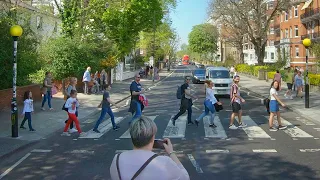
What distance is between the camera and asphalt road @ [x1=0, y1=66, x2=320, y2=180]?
7.46 metres

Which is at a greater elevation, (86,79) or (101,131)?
(86,79)

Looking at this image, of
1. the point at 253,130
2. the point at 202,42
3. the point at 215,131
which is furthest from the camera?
the point at 202,42

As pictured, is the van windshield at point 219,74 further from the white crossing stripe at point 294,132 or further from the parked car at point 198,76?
the parked car at point 198,76

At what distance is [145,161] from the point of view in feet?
9.59

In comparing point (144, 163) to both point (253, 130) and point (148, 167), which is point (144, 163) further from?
point (253, 130)

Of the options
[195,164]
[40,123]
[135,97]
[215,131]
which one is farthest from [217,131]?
[40,123]

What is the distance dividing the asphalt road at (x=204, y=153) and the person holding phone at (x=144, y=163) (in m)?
4.16

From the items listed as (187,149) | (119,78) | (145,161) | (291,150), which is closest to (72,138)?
(187,149)

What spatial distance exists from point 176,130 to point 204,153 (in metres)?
3.31

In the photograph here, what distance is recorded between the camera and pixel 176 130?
12.3m

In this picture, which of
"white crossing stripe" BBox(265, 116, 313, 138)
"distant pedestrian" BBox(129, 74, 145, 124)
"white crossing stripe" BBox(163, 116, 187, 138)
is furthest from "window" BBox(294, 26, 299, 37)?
"distant pedestrian" BBox(129, 74, 145, 124)

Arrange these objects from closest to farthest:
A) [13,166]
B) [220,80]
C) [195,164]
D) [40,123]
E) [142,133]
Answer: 1. [142,133]
2. [195,164]
3. [13,166]
4. [40,123]
5. [220,80]

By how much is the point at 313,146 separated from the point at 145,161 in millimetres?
7901

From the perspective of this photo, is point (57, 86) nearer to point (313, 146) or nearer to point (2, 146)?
point (2, 146)
